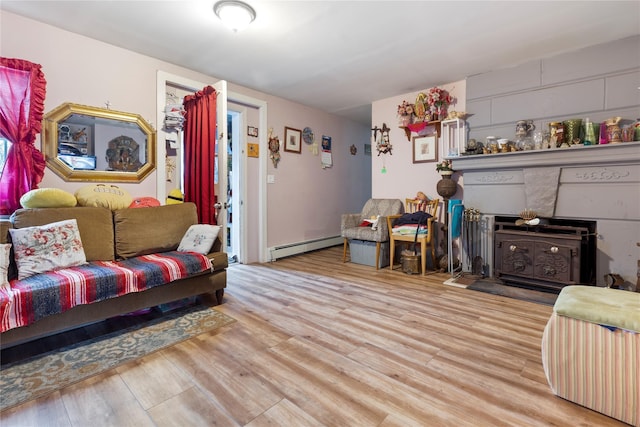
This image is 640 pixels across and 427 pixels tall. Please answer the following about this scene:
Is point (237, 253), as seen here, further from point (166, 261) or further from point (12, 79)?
point (12, 79)

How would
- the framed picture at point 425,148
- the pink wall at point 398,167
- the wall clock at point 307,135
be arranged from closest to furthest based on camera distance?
1. the framed picture at point 425,148
2. the pink wall at point 398,167
3. the wall clock at point 307,135

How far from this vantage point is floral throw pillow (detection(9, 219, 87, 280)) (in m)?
1.97

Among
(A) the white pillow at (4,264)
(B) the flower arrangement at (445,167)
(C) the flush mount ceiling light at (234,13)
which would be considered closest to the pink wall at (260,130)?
(A) the white pillow at (4,264)

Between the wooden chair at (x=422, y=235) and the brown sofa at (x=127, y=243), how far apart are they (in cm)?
213

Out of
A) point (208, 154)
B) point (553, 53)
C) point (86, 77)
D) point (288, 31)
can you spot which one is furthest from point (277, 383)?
point (553, 53)

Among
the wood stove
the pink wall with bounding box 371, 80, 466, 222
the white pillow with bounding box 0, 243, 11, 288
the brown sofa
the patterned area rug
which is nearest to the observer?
the patterned area rug

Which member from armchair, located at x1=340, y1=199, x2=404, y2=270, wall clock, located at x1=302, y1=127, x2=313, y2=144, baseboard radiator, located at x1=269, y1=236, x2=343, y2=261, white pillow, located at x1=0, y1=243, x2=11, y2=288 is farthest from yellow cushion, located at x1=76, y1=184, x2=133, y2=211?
wall clock, located at x1=302, y1=127, x2=313, y2=144

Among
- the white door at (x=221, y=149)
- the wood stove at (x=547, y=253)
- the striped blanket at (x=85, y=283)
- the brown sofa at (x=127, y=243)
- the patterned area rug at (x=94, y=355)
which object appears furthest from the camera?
the white door at (x=221, y=149)

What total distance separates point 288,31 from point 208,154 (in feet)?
4.56

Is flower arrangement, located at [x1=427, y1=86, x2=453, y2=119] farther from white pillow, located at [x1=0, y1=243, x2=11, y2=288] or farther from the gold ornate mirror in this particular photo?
white pillow, located at [x1=0, y1=243, x2=11, y2=288]

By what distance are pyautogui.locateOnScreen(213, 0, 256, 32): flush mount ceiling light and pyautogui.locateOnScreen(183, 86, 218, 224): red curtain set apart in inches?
31.0

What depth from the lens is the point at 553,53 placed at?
9.93ft

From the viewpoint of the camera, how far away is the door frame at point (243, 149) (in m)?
3.16

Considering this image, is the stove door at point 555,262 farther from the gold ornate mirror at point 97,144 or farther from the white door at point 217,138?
the gold ornate mirror at point 97,144
